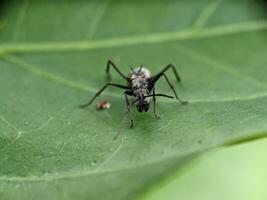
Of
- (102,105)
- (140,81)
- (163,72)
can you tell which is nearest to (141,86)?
(140,81)

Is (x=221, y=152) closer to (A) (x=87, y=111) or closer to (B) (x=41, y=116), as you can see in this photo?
(A) (x=87, y=111)

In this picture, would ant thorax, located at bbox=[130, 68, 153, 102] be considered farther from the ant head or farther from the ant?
the ant head

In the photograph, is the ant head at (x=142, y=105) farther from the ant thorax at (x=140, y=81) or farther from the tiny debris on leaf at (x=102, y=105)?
the tiny debris on leaf at (x=102, y=105)

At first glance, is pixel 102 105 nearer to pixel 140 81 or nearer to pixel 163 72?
pixel 140 81

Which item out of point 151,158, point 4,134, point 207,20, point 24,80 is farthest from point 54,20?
point 151,158

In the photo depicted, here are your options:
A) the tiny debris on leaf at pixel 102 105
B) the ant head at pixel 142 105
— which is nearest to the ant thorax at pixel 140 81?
the ant head at pixel 142 105

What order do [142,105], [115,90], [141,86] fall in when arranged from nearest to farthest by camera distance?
1. [142,105]
2. [141,86]
3. [115,90]

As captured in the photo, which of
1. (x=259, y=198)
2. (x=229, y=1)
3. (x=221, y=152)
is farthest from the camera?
(x=229, y=1)
